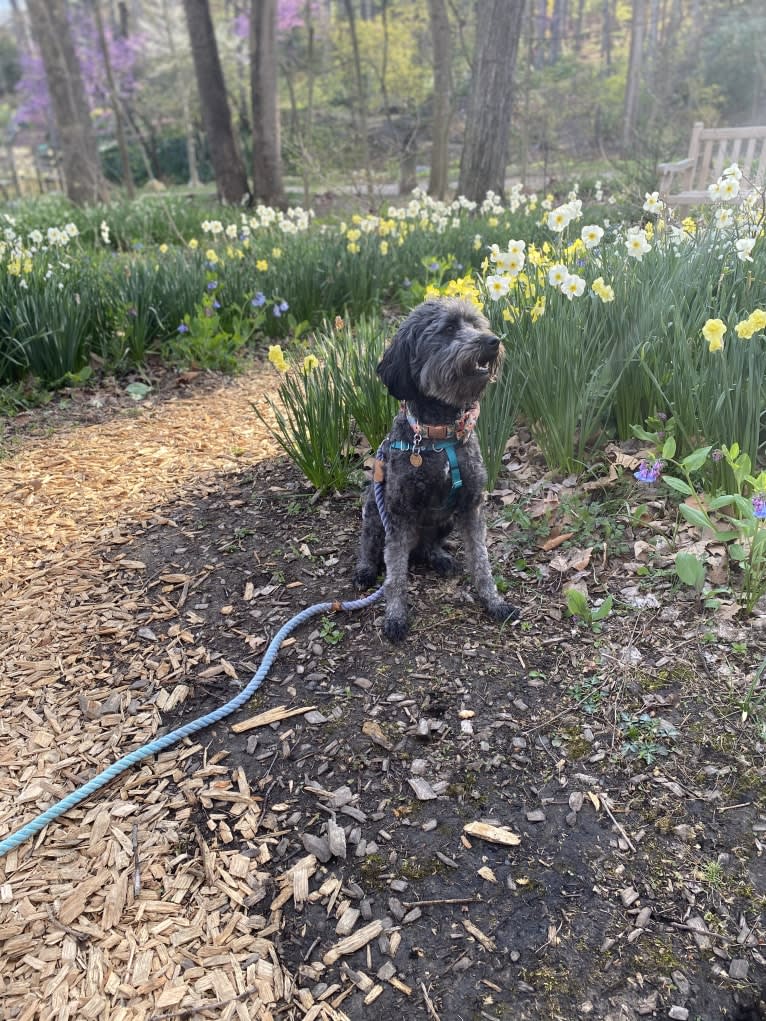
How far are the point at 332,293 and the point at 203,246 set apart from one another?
1929 mm

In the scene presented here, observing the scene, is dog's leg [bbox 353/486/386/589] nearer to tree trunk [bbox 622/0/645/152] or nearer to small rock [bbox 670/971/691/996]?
small rock [bbox 670/971/691/996]

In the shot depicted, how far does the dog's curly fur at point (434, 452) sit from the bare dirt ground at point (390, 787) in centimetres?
21

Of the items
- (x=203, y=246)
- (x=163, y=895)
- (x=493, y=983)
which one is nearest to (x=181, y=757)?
(x=163, y=895)

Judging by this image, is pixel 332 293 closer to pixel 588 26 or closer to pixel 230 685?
pixel 230 685

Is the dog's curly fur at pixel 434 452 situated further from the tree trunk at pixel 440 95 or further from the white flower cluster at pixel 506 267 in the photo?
the tree trunk at pixel 440 95

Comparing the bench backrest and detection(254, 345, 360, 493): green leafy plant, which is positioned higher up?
the bench backrest

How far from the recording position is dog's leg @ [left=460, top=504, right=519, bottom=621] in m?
2.69

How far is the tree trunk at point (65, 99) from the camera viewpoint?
11.7m

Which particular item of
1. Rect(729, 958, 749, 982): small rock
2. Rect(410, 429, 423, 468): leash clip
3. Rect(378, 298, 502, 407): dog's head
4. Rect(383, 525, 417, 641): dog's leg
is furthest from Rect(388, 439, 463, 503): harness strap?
Rect(729, 958, 749, 982): small rock

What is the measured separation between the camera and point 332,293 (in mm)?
6062

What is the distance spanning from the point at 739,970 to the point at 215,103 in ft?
43.3

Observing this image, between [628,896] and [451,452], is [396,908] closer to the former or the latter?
[628,896]

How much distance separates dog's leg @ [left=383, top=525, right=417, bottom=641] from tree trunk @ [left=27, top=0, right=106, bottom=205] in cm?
1137

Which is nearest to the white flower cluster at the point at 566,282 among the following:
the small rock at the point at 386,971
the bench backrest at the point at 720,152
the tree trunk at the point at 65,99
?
the small rock at the point at 386,971
